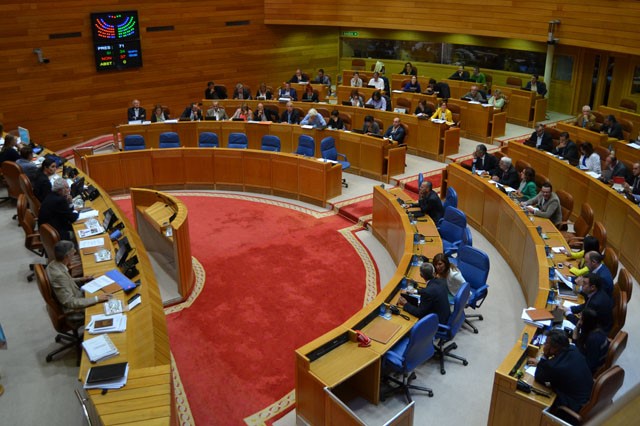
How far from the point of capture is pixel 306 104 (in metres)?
15.6

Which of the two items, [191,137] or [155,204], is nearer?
[155,204]

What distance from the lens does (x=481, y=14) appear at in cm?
1630

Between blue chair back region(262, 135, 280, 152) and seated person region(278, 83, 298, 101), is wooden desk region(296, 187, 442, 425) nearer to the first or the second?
blue chair back region(262, 135, 280, 152)

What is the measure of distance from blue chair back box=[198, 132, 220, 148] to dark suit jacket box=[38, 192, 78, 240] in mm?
5321

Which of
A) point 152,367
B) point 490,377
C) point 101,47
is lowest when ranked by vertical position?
point 490,377

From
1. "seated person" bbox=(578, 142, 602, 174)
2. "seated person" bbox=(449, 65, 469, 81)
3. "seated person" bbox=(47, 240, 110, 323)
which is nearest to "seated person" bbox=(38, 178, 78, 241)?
"seated person" bbox=(47, 240, 110, 323)

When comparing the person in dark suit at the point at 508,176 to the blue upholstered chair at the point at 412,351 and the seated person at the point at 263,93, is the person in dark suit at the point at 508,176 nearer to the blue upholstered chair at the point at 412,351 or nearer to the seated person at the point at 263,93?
the blue upholstered chair at the point at 412,351

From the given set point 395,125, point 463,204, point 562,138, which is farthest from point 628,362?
point 395,125

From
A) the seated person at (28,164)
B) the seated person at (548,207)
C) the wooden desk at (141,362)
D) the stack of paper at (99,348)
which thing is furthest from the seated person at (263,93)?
the stack of paper at (99,348)

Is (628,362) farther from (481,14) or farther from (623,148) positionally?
(481,14)

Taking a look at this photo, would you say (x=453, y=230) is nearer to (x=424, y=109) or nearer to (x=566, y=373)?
(x=566, y=373)

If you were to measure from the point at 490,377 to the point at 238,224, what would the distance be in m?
5.79

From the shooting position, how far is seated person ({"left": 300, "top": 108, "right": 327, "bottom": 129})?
43.9ft

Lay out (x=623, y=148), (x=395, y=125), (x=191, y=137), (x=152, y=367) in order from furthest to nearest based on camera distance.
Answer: (x=191, y=137) < (x=395, y=125) < (x=623, y=148) < (x=152, y=367)
